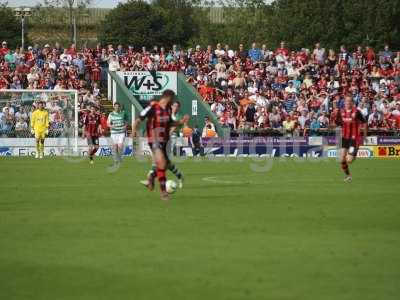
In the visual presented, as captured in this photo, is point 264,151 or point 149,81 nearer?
point 264,151

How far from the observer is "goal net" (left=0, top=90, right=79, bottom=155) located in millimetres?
41562

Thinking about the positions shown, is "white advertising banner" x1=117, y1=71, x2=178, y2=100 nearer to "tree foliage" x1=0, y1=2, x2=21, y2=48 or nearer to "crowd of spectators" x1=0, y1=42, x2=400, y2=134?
"crowd of spectators" x1=0, y1=42, x2=400, y2=134

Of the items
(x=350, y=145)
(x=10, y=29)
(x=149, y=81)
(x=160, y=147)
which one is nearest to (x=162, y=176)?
(x=160, y=147)

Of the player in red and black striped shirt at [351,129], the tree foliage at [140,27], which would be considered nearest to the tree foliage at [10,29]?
the tree foliage at [140,27]

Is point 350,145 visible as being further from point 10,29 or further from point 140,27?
point 140,27

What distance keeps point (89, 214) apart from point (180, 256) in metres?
4.99

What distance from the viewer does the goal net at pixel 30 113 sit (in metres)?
41.6

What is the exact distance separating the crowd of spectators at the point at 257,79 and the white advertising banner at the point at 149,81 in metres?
0.41

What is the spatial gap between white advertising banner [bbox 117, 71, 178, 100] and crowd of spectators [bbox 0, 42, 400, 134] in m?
0.41

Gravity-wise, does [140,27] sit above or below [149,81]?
above

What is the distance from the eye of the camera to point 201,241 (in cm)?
1345

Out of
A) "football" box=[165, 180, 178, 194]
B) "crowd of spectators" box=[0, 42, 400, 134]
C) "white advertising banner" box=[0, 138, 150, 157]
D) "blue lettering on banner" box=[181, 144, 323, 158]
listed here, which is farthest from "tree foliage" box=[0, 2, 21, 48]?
"football" box=[165, 180, 178, 194]

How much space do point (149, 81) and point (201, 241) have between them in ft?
108

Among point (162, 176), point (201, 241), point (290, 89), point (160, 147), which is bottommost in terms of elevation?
point (201, 241)
